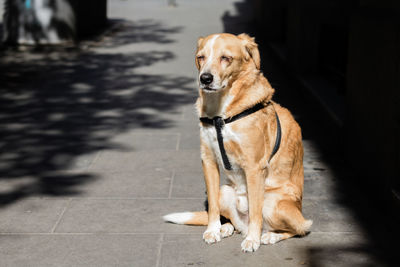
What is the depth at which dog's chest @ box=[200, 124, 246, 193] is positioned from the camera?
4070mm

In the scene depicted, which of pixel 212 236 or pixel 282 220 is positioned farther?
pixel 212 236

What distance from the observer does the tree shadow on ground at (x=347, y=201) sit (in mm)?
4168

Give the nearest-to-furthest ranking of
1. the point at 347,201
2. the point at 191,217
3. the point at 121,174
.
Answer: the point at 191,217, the point at 347,201, the point at 121,174

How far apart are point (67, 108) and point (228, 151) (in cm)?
504

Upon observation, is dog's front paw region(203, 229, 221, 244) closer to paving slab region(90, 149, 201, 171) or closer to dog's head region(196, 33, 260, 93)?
dog's head region(196, 33, 260, 93)

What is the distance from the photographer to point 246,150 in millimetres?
4074

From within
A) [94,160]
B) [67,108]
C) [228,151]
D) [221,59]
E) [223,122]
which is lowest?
[94,160]

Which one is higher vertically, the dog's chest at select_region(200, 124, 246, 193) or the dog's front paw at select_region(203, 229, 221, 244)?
the dog's chest at select_region(200, 124, 246, 193)

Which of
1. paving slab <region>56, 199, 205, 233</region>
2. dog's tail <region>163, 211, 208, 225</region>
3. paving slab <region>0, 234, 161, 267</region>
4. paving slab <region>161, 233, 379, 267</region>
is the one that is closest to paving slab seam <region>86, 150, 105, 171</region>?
paving slab <region>56, 199, 205, 233</region>

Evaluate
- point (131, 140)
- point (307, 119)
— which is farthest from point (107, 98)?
point (307, 119)

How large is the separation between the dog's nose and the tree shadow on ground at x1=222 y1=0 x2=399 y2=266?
5.00 feet

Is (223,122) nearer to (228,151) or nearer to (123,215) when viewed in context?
(228,151)

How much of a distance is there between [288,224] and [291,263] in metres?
0.29

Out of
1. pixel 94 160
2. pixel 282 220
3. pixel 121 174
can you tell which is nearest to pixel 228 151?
pixel 282 220
